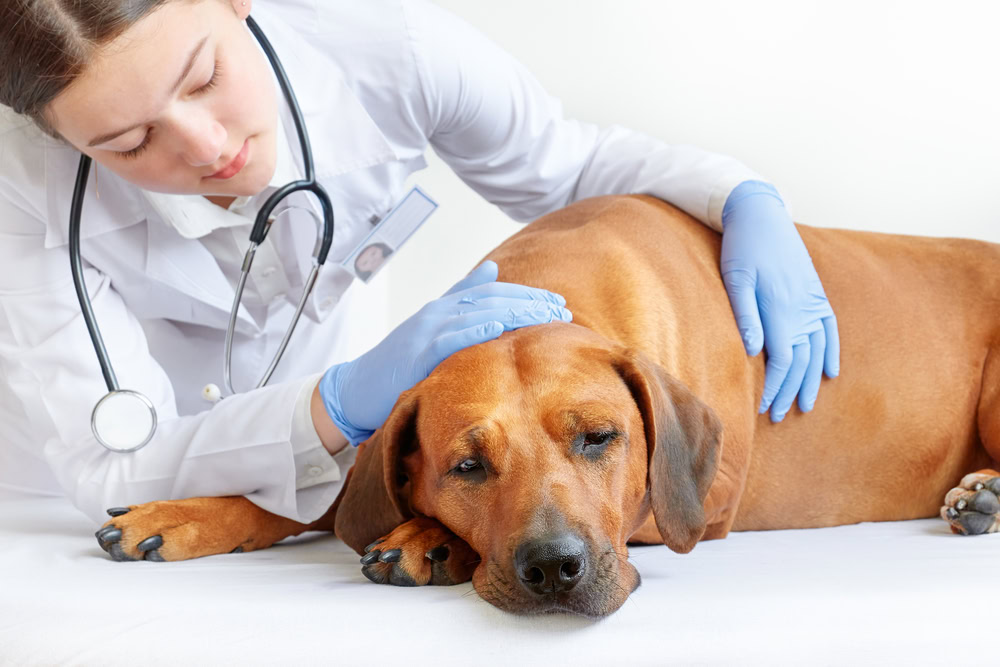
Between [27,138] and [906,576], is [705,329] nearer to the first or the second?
[906,576]

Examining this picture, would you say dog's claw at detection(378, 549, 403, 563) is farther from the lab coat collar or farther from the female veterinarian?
the lab coat collar

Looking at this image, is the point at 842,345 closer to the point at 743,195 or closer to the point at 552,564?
the point at 743,195

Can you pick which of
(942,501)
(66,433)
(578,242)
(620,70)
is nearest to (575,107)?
(620,70)

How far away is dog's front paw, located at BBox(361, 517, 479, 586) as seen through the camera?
181 centimetres

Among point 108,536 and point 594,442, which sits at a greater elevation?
point 594,442

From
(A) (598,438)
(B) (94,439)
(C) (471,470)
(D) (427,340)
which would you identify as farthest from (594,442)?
(B) (94,439)

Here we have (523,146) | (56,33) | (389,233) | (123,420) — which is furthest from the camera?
(523,146)

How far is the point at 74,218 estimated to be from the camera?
235cm

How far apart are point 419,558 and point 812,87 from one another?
120 inches

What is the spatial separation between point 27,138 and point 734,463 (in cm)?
200

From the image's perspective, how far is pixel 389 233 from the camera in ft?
9.07

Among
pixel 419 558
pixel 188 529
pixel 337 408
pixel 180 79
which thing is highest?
pixel 180 79

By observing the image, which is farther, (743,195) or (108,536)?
(743,195)

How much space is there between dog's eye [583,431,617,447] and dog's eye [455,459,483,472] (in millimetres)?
208
